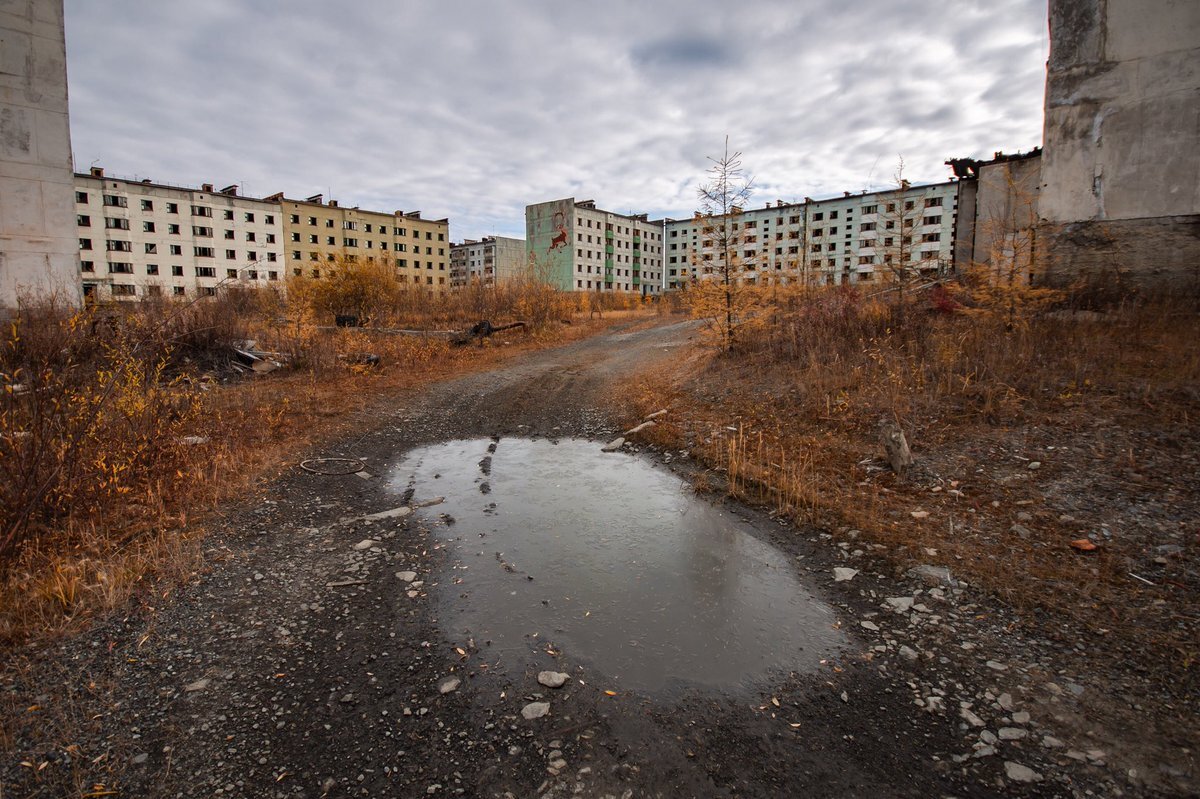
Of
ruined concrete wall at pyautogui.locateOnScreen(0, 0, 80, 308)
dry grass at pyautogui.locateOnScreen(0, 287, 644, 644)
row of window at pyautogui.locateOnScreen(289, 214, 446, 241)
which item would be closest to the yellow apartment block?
row of window at pyautogui.locateOnScreen(289, 214, 446, 241)

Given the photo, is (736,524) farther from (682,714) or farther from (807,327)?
(807,327)

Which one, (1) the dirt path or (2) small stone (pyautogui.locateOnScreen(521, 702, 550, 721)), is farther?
(2) small stone (pyautogui.locateOnScreen(521, 702, 550, 721))

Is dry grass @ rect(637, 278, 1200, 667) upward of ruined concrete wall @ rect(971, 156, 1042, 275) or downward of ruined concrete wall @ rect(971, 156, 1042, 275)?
downward

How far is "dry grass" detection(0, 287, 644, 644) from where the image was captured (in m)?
3.46

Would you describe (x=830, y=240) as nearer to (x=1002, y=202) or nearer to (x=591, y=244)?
(x=591, y=244)

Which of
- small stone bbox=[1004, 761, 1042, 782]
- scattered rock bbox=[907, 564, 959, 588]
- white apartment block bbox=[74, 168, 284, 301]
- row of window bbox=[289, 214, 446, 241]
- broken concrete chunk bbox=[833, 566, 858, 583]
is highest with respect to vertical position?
row of window bbox=[289, 214, 446, 241]

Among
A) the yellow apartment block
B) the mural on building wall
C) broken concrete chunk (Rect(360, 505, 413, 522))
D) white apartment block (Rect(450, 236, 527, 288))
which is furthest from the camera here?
white apartment block (Rect(450, 236, 527, 288))

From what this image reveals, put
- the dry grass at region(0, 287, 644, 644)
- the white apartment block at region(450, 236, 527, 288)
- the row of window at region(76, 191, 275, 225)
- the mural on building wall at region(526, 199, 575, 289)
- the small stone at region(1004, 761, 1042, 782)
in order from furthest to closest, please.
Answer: the white apartment block at region(450, 236, 527, 288), the mural on building wall at region(526, 199, 575, 289), the row of window at region(76, 191, 275, 225), the dry grass at region(0, 287, 644, 644), the small stone at region(1004, 761, 1042, 782)

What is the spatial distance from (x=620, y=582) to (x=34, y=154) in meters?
20.9

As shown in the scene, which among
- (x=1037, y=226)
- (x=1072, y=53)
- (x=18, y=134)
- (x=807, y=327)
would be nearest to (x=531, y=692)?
(x=807, y=327)

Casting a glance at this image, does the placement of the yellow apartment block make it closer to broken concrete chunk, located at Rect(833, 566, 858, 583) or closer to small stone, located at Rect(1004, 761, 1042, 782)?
broken concrete chunk, located at Rect(833, 566, 858, 583)

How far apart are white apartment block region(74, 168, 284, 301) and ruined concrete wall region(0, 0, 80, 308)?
36001mm

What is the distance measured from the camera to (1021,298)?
8336 mm

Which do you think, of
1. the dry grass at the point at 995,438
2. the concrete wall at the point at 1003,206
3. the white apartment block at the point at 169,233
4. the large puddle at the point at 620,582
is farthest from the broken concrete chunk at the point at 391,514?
the white apartment block at the point at 169,233
